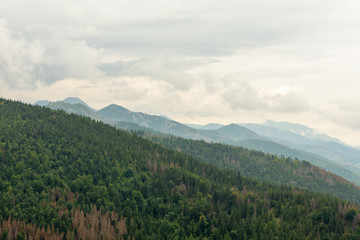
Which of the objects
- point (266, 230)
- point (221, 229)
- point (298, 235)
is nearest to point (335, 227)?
point (298, 235)

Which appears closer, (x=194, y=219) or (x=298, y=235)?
(x=298, y=235)

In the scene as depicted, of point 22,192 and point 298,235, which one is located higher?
point 298,235

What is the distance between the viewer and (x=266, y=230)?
161 meters

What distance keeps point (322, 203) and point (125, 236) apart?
432ft

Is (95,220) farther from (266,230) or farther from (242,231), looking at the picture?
(266,230)

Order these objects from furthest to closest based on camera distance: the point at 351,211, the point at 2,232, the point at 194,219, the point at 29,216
A: 1. the point at 194,219
2. the point at 351,211
3. the point at 29,216
4. the point at 2,232

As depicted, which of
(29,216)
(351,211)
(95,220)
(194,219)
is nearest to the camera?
(29,216)

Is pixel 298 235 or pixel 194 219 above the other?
pixel 298 235

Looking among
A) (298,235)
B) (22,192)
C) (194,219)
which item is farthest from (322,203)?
(22,192)

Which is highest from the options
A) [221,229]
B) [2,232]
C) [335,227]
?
[335,227]

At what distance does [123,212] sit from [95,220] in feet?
81.0

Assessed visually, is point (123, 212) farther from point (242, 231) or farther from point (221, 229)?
point (242, 231)

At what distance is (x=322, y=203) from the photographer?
196 m

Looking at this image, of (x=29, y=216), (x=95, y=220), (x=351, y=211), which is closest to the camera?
(x=29, y=216)
